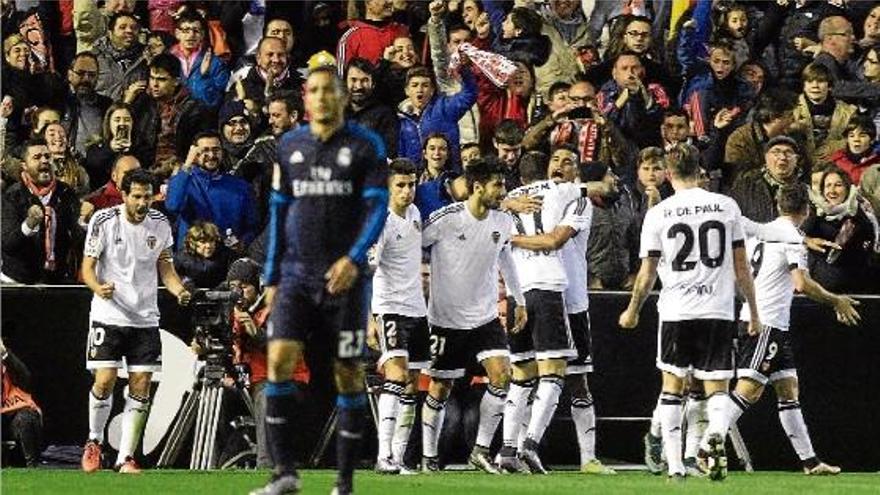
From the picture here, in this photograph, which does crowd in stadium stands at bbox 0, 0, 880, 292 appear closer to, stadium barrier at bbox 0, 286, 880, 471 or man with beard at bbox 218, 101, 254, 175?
man with beard at bbox 218, 101, 254, 175

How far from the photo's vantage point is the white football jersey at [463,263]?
17.9m

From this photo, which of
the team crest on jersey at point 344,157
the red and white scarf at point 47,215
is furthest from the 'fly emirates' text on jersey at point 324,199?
the red and white scarf at point 47,215

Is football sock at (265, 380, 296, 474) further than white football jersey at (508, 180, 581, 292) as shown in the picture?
No

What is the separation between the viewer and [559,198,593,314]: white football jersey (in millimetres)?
18234

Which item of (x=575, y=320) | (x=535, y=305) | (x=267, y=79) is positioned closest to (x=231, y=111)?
(x=267, y=79)

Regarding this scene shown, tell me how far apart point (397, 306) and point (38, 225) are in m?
3.88

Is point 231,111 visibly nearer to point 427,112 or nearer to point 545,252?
point 427,112

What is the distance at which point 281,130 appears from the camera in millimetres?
20781

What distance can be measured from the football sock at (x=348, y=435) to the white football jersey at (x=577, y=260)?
190 inches

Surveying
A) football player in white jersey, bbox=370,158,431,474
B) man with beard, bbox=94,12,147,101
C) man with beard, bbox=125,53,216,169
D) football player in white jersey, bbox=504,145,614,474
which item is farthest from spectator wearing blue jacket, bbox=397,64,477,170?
football player in white jersey, bbox=370,158,431,474

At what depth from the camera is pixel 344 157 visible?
13.7 m

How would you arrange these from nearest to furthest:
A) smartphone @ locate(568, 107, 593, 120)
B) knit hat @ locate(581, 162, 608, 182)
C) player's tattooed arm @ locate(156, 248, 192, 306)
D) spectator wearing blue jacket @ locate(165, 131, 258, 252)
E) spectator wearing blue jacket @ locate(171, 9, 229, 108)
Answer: player's tattooed arm @ locate(156, 248, 192, 306)
knit hat @ locate(581, 162, 608, 182)
spectator wearing blue jacket @ locate(165, 131, 258, 252)
smartphone @ locate(568, 107, 593, 120)
spectator wearing blue jacket @ locate(171, 9, 229, 108)

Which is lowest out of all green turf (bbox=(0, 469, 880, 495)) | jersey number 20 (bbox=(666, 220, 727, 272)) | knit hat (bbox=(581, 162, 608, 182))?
green turf (bbox=(0, 469, 880, 495))

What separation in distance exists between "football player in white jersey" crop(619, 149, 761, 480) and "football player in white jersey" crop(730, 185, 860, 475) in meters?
1.32
